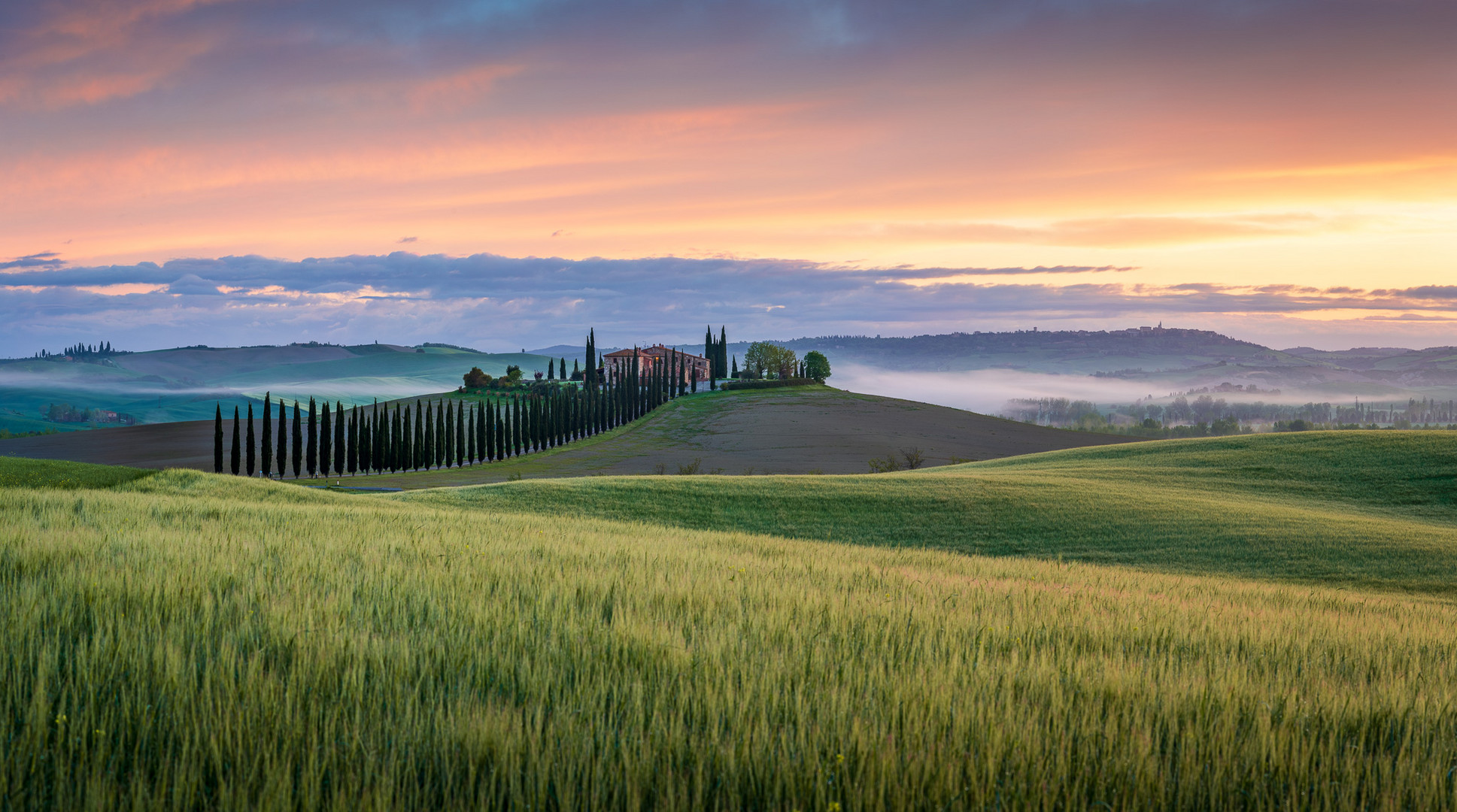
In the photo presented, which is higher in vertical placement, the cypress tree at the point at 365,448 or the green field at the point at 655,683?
the green field at the point at 655,683

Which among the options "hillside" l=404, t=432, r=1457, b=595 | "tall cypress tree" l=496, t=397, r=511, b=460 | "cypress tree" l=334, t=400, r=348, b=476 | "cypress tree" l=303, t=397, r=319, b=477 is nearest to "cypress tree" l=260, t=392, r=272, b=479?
"cypress tree" l=303, t=397, r=319, b=477

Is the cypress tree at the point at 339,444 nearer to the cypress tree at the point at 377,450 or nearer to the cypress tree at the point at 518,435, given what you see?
the cypress tree at the point at 377,450

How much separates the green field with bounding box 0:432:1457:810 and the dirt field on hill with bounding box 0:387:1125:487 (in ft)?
174

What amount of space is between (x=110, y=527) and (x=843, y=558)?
9817 mm

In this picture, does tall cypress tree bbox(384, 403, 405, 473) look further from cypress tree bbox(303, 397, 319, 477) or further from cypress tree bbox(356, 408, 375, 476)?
cypress tree bbox(303, 397, 319, 477)

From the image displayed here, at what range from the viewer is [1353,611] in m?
10.8

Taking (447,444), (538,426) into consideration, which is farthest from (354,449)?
(538,426)

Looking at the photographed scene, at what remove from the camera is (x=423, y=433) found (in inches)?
3420

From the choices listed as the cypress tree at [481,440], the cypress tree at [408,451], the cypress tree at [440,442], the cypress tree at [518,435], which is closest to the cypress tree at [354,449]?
the cypress tree at [408,451]

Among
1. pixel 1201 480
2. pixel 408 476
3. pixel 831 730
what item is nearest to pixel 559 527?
pixel 831 730

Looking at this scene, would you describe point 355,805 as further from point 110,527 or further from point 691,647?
point 110,527

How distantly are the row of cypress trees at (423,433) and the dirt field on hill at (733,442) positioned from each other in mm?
2964

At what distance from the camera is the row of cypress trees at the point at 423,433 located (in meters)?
65.9

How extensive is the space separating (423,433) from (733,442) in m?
34.1
